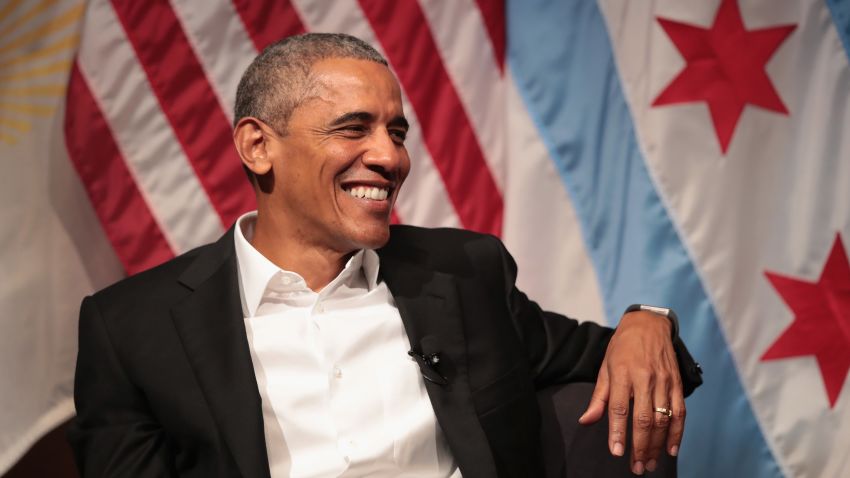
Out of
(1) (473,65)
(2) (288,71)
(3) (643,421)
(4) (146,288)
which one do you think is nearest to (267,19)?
(1) (473,65)

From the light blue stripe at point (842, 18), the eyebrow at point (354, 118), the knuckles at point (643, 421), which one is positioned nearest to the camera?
the knuckles at point (643, 421)

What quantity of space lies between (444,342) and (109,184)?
47.8 inches

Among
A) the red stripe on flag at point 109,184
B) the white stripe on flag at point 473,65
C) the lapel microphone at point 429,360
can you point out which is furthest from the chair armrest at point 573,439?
the red stripe on flag at point 109,184

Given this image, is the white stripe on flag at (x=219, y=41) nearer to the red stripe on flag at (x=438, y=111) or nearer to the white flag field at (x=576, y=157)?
the white flag field at (x=576, y=157)

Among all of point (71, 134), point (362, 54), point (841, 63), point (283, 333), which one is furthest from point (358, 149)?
point (841, 63)

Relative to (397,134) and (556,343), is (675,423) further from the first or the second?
(397,134)

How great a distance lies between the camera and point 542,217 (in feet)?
8.52

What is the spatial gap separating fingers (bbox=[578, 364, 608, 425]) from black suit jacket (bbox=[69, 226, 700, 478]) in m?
0.21

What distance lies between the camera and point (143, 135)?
2479 mm

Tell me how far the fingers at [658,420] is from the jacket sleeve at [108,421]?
2.93 feet

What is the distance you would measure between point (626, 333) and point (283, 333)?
27.2 inches

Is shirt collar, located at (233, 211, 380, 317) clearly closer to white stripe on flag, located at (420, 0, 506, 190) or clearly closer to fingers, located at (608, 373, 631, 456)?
fingers, located at (608, 373, 631, 456)

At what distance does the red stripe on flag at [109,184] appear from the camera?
241 centimetres

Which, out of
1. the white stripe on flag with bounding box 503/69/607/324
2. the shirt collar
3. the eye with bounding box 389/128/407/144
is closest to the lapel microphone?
the shirt collar
